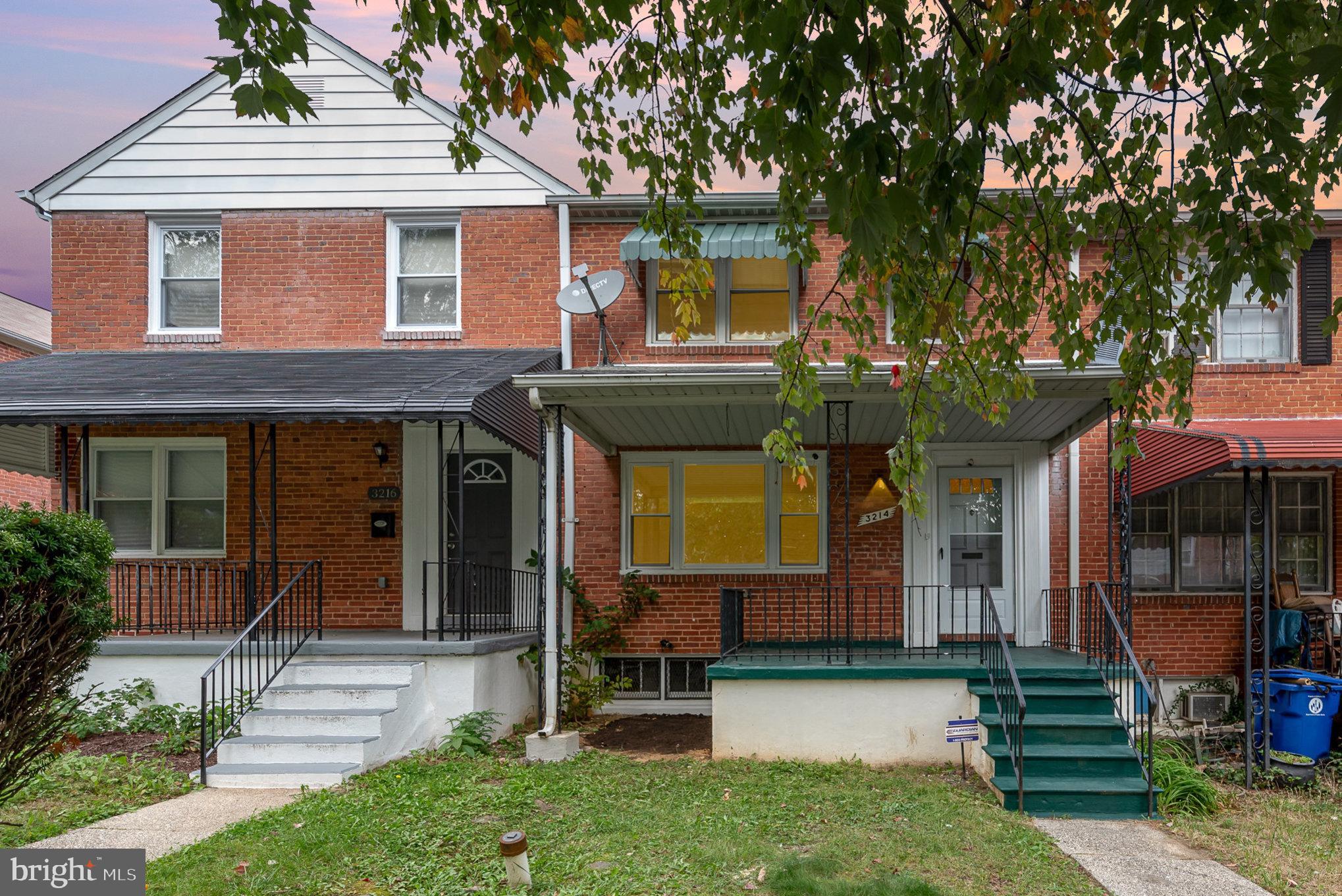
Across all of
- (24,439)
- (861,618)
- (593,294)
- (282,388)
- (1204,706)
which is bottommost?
(1204,706)

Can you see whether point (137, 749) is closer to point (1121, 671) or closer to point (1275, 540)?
point (1121, 671)

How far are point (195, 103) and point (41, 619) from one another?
878 centimetres

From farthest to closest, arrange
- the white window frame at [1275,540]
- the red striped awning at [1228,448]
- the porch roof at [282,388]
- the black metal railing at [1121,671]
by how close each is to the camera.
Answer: the white window frame at [1275,540] → the porch roof at [282,388] → the red striped awning at [1228,448] → the black metal railing at [1121,671]

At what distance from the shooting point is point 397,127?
38.8 feet

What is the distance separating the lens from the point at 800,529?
455 inches

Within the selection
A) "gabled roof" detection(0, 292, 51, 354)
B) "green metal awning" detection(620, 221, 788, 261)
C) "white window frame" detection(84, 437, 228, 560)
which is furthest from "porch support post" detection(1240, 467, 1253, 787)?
"gabled roof" detection(0, 292, 51, 354)

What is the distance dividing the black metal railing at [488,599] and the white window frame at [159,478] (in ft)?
9.01

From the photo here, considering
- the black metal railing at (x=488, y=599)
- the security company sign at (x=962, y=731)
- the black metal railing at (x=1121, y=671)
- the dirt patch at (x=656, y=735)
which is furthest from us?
the black metal railing at (x=488, y=599)

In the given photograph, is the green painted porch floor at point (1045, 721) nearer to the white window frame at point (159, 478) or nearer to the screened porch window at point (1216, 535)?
the screened porch window at point (1216, 535)

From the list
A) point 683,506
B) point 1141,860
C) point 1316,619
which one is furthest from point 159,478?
point 1316,619

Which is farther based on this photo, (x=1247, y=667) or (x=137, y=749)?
(x=1247, y=667)

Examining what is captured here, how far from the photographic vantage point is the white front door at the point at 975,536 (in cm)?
1130

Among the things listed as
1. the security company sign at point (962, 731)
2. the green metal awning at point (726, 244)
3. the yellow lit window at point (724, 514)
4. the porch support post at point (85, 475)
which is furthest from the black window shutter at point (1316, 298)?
the porch support post at point (85, 475)

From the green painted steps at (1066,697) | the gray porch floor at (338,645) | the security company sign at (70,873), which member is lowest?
the security company sign at (70,873)
